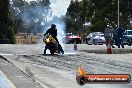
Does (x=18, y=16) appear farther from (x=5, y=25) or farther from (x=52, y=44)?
(x=52, y=44)

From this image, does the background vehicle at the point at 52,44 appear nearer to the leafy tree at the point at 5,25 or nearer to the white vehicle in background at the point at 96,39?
the white vehicle in background at the point at 96,39

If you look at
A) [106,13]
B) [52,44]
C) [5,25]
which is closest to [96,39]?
[5,25]

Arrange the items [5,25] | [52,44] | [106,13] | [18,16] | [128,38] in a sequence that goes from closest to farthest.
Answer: [52,44] < [128,38] < [5,25] < [106,13] < [18,16]

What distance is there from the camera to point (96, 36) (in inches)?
2080

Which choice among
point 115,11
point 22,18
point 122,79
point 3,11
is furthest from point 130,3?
point 122,79

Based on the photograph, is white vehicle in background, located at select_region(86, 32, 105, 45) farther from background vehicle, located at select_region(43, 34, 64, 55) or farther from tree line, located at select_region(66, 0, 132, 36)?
background vehicle, located at select_region(43, 34, 64, 55)

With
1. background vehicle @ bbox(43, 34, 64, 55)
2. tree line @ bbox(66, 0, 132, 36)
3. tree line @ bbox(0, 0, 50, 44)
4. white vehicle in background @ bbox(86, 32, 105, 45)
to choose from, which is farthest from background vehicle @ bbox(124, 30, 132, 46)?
tree line @ bbox(66, 0, 132, 36)

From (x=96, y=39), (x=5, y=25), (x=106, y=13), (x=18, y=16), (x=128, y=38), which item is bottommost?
(x=96, y=39)

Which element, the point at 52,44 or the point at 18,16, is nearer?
the point at 52,44

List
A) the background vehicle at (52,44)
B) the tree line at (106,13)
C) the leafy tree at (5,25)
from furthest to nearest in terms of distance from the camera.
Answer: the tree line at (106,13), the leafy tree at (5,25), the background vehicle at (52,44)

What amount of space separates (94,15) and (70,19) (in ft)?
98.0

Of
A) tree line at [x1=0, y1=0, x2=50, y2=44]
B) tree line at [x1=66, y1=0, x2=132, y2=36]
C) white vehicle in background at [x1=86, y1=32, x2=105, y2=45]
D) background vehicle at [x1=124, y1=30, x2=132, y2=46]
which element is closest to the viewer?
background vehicle at [x1=124, y1=30, x2=132, y2=46]

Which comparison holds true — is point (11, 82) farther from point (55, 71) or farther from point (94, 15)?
point (94, 15)

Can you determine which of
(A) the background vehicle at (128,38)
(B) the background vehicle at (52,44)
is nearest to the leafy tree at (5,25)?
(A) the background vehicle at (128,38)
